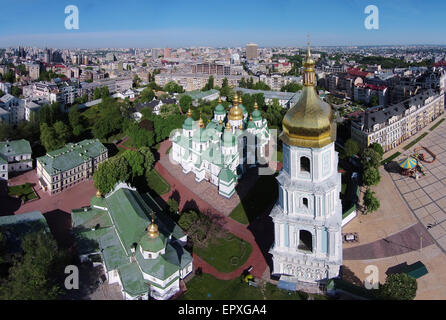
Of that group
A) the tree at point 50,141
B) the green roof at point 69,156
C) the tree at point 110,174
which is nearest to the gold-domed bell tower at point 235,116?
the tree at point 110,174

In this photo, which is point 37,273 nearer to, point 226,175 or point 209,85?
point 226,175

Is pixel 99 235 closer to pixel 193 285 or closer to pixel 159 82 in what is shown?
pixel 193 285

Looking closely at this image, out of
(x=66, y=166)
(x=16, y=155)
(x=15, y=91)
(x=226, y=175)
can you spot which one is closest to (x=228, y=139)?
(x=226, y=175)

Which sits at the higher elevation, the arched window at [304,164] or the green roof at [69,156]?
the arched window at [304,164]

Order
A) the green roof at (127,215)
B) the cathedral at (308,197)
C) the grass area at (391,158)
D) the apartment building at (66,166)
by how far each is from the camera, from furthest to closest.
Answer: the grass area at (391,158) < the apartment building at (66,166) < the green roof at (127,215) < the cathedral at (308,197)

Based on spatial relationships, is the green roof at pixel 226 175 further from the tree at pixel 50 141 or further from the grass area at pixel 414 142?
the grass area at pixel 414 142

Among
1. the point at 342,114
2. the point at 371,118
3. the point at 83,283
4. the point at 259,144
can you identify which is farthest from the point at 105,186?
the point at 342,114
